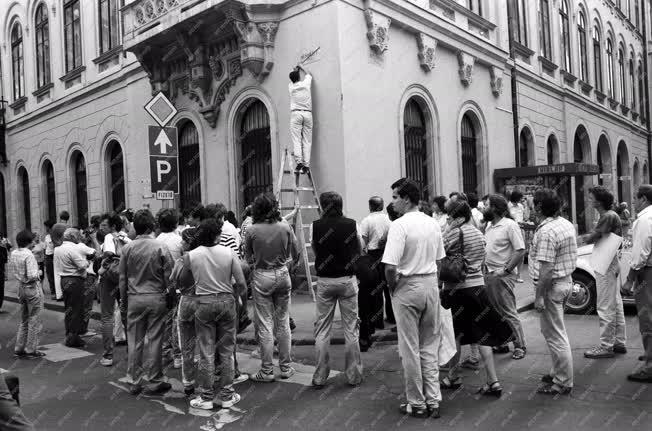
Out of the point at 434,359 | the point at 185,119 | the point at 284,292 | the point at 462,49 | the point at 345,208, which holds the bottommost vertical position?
the point at 434,359

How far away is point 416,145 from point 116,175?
9.43 meters

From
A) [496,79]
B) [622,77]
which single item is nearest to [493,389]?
[496,79]

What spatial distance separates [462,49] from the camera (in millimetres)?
14391

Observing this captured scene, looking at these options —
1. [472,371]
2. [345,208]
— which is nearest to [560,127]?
[345,208]

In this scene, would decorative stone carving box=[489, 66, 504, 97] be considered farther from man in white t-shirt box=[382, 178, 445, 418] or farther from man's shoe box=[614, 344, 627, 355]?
man in white t-shirt box=[382, 178, 445, 418]

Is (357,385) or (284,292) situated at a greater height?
(284,292)

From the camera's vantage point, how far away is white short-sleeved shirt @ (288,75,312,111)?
1103 centimetres

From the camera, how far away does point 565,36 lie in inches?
863

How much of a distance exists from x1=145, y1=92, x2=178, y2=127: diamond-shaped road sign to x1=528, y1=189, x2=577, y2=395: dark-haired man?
5386mm

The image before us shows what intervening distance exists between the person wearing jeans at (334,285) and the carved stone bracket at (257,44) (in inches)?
269

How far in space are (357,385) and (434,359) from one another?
1080 mm

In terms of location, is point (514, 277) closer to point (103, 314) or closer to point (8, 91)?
point (103, 314)

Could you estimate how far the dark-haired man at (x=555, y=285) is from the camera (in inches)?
205

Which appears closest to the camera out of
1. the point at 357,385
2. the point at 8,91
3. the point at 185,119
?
the point at 357,385
